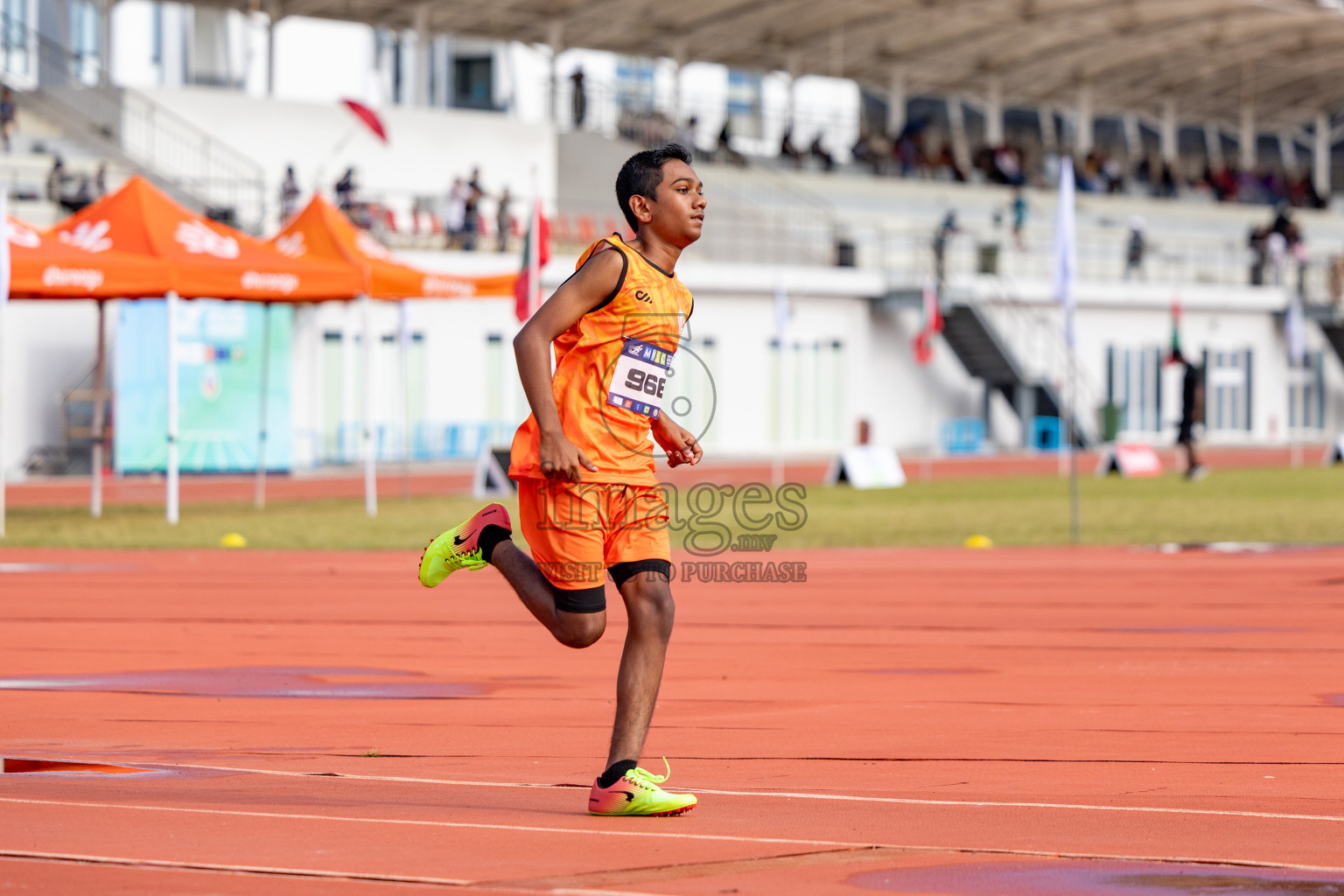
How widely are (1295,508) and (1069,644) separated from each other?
46.2ft

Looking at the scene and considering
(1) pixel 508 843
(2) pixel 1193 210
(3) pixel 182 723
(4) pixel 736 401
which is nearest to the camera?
(1) pixel 508 843

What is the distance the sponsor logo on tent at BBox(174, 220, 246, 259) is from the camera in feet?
63.7

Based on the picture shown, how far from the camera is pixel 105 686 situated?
8.23 m

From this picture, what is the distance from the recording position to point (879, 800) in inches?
214

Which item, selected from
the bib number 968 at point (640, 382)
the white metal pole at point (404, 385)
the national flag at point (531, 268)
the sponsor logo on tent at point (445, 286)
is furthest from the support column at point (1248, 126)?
the bib number 968 at point (640, 382)

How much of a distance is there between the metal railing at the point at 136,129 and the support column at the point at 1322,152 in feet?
140

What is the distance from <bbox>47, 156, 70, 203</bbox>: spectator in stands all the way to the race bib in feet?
93.6

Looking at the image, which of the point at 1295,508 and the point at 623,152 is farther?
the point at 623,152

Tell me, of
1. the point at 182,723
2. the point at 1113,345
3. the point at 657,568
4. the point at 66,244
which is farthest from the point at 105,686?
the point at 1113,345

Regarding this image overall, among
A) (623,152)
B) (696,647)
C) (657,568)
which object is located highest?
(623,152)

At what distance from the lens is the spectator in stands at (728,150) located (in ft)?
153

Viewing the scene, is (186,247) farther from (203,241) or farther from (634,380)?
(634,380)

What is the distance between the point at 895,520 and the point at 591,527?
16.1 meters

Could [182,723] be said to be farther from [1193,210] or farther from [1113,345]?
[1193,210]
